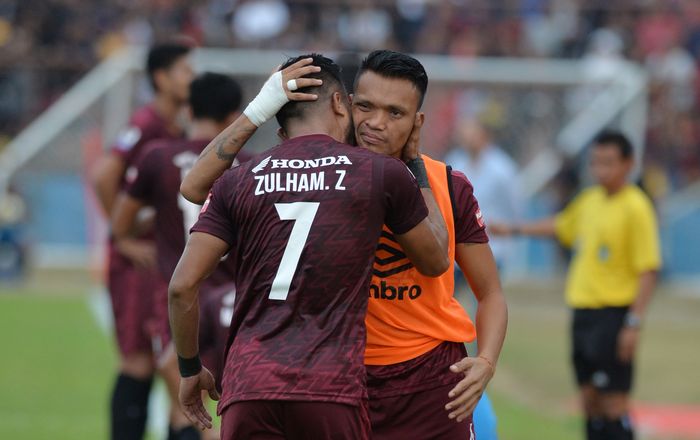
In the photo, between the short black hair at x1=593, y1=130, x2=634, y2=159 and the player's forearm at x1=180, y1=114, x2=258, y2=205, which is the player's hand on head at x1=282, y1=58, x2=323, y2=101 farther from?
the short black hair at x1=593, y1=130, x2=634, y2=159

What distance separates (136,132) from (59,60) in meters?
15.6

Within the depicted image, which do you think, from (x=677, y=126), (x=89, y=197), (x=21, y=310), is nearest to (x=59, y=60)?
(x=89, y=197)

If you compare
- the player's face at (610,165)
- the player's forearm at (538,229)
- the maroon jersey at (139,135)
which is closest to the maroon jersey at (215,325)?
the maroon jersey at (139,135)

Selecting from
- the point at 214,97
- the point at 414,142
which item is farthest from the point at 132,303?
the point at 414,142

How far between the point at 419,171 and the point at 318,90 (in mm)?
492

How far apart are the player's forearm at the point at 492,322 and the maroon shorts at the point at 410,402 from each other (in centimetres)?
21

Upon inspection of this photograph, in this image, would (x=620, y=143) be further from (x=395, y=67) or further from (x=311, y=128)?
(x=311, y=128)

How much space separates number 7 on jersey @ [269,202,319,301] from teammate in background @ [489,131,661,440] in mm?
4263

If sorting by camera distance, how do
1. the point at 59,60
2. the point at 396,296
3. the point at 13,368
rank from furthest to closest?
the point at 59,60 → the point at 13,368 → the point at 396,296

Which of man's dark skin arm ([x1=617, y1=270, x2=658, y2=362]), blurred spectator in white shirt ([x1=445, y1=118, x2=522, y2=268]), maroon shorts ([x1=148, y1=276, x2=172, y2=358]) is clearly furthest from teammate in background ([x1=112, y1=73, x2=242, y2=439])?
blurred spectator in white shirt ([x1=445, y1=118, x2=522, y2=268])

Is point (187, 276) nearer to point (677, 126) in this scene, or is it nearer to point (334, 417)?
point (334, 417)

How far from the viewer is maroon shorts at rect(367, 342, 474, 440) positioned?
4.98 meters

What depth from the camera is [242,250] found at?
4707mm

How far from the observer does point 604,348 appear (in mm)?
8742
